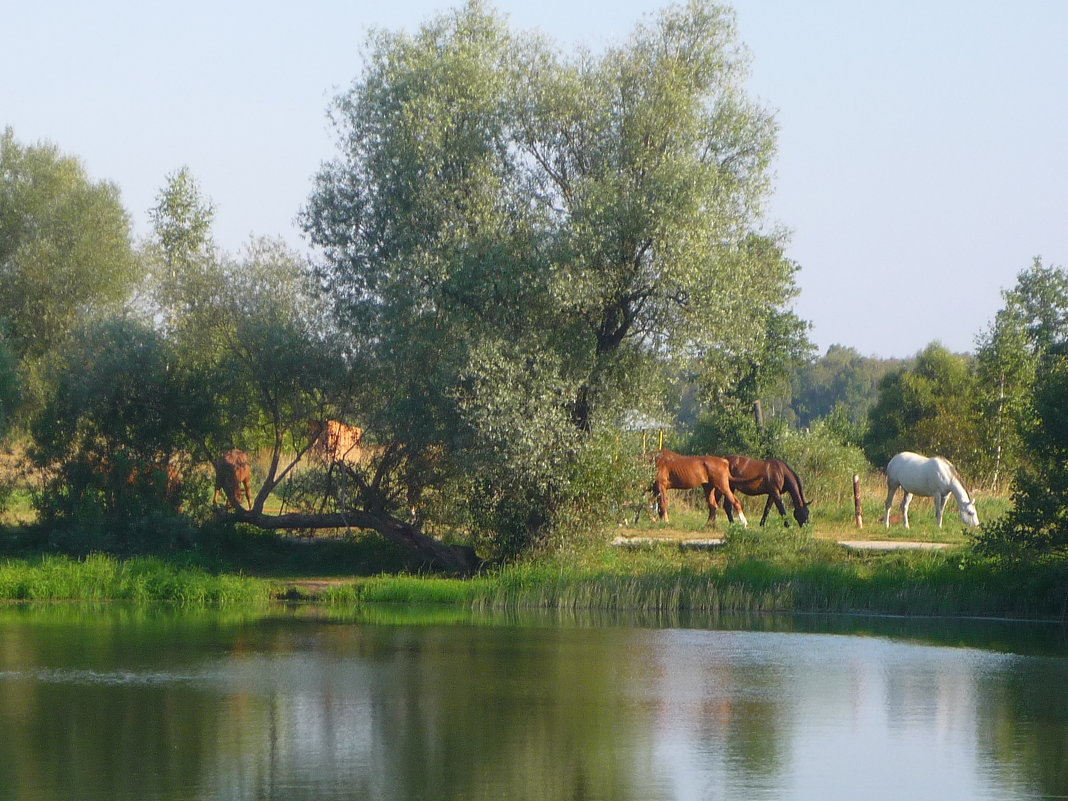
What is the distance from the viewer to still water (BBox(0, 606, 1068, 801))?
1302 centimetres

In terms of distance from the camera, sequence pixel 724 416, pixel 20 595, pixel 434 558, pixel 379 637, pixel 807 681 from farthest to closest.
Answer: pixel 724 416
pixel 434 558
pixel 20 595
pixel 379 637
pixel 807 681

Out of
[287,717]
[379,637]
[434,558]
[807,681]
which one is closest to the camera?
[287,717]

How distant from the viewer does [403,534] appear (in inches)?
1103

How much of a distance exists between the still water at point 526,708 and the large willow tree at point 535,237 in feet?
14.3

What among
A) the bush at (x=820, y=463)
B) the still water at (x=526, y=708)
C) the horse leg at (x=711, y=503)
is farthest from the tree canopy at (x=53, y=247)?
the bush at (x=820, y=463)

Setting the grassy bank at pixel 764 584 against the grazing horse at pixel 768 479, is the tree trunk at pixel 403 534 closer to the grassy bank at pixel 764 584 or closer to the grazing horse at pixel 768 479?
the grassy bank at pixel 764 584

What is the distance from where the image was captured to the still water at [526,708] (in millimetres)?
13023

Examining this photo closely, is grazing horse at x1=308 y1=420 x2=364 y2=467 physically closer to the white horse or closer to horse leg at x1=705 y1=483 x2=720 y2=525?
horse leg at x1=705 y1=483 x2=720 y2=525

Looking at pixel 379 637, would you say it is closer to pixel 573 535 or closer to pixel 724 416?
pixel 573 535

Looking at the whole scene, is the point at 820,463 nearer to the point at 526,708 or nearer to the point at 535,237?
the point at 535,237

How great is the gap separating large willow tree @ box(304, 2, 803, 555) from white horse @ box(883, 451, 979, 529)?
6.16 meters

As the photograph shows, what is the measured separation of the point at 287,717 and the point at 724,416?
983 inches

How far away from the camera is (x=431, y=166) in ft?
85.7

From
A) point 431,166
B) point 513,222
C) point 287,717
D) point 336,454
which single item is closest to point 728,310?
point 513,222
